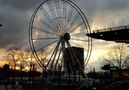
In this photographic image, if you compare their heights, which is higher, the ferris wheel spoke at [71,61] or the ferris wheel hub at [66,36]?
the ferris wheel hub at [66,36]

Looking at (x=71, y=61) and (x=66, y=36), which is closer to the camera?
(x=66, y=36)

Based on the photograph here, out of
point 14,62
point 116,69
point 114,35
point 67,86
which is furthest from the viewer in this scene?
point 14,62

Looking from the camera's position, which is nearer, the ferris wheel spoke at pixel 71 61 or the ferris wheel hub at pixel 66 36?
the ferris wheel hub at pixel 66 36

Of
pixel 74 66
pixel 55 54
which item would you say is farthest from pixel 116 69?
pixel 55 54

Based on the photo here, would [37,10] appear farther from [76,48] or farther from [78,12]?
[76,48]

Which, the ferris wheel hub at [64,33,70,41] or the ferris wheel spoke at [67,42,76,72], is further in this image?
the ferris wheel spoke at [67,42,76,72]

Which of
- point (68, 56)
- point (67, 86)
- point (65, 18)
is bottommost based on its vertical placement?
point (67, 86)

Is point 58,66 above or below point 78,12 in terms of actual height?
below

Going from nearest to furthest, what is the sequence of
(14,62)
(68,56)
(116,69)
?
1. (68,56)
2. (116,69)
3. (14,62)

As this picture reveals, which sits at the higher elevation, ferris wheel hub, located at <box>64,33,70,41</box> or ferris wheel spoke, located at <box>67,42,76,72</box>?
ferris wheel hub, located at <box>64,33,70,41</box>

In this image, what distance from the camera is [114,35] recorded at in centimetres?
6712

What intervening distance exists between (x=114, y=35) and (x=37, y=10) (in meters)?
18.8

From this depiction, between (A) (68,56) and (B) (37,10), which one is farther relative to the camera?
(A) (68,56)

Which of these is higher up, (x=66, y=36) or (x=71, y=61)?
(x=66, y=36)
